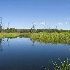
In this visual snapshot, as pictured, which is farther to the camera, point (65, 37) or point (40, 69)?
point (65, 37)

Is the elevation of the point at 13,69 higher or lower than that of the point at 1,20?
lower

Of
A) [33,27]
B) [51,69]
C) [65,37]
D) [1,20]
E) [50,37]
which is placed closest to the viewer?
[51,69]

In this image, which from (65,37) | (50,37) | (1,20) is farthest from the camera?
(1,20)

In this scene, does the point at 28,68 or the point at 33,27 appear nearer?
the point at 28,68

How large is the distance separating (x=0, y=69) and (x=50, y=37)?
38.0 m

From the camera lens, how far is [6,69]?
50.5 feet

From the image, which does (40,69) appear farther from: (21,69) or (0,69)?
(0,69)

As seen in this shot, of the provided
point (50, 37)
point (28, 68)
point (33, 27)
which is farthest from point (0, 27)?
point (28, 68)

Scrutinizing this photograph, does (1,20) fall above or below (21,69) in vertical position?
above

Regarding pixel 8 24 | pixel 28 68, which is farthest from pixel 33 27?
pixel 28 68

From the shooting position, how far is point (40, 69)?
1538cm

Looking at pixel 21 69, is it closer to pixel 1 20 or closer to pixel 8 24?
pixel 1 20

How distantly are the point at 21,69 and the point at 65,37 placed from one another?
32.9 m

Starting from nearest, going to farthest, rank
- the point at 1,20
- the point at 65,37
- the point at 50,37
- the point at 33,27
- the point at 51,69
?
the point at 51,69 → the point at 65,37 → the point at 50,37 → the point at 1,20 → the point at 33,27
